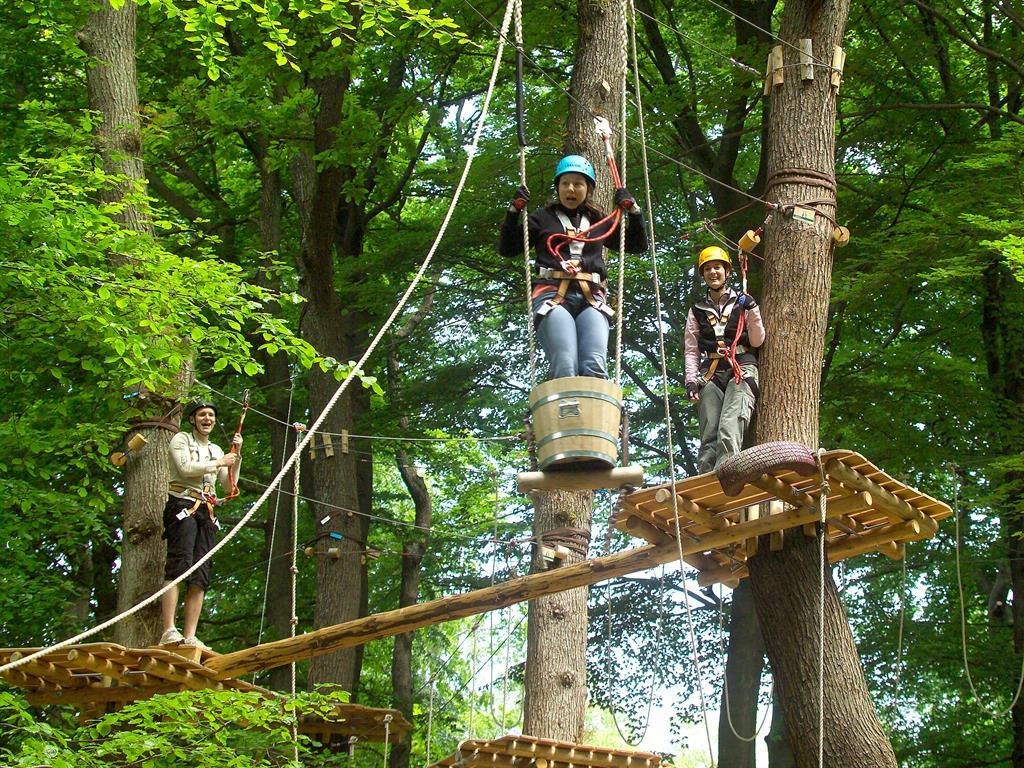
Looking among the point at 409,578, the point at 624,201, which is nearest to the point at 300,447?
the point at 624,201

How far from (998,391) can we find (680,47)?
15.6 ft

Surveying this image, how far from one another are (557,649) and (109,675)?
2503mm

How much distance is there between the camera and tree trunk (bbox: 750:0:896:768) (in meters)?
6.66

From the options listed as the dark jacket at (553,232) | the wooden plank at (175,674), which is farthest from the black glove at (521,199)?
the wooden plank at (175,674)

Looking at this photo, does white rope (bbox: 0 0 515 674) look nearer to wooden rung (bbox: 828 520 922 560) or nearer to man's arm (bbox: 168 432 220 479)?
man's arm (bbox: 168 432 220 479)

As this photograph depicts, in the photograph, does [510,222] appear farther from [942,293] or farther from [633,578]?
[633,578]

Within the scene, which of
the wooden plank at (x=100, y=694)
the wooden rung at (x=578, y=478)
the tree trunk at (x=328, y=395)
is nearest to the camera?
the wooden rung at (x=578, y=478)

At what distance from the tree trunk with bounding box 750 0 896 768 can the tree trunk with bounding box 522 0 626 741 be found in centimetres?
110

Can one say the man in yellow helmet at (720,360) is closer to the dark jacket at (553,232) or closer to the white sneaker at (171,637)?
the dark jacket at (553,232)

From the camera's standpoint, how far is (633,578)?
48.2 feet

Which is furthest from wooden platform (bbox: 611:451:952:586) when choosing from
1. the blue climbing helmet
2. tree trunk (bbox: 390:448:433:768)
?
tree trunk (bbox: 390:448:433:768)

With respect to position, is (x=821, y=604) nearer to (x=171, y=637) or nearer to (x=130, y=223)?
(x=171, y=637)

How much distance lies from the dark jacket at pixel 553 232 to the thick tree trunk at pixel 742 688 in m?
6.59

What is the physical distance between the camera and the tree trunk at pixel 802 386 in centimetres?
666
